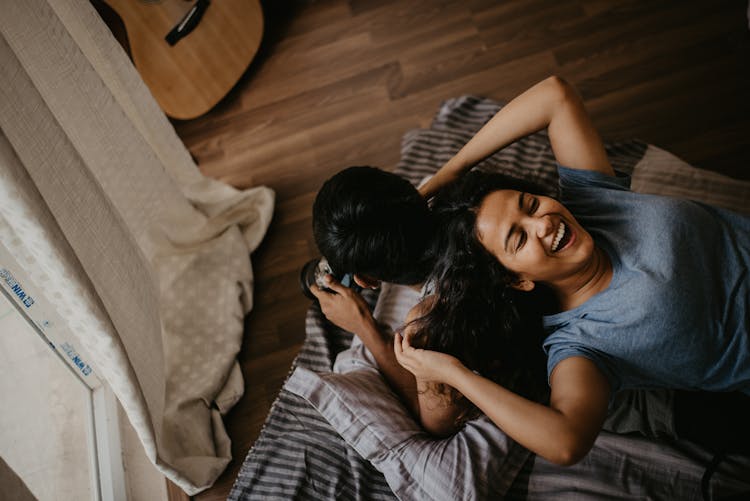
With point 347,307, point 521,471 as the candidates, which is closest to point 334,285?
point 347,307

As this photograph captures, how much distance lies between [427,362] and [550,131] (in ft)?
1.77

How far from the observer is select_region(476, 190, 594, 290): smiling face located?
873 millimetres

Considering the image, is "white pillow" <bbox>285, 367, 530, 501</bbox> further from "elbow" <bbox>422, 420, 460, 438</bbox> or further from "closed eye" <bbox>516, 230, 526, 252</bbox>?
"closed eye" <bbox>516, 230, 526, 252</bbox>

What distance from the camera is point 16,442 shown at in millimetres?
1039

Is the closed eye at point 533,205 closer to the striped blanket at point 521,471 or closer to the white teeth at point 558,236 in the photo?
the white teeth at point 558,236

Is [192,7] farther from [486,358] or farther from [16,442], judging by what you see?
[486,358]

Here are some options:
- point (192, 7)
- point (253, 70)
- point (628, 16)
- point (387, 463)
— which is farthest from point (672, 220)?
point (192, 7)

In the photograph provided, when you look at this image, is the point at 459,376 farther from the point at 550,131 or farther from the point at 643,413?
the point at 550,131

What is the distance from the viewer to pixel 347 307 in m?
1.16

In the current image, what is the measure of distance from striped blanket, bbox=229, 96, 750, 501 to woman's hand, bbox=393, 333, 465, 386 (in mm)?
177

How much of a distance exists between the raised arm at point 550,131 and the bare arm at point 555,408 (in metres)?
0.39

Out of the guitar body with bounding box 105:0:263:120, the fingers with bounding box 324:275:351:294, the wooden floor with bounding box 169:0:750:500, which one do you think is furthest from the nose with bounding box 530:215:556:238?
the guitar body with bounding box 105:0:263:120

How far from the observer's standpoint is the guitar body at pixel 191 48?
5.84 ft

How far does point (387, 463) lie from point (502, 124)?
726 mm
